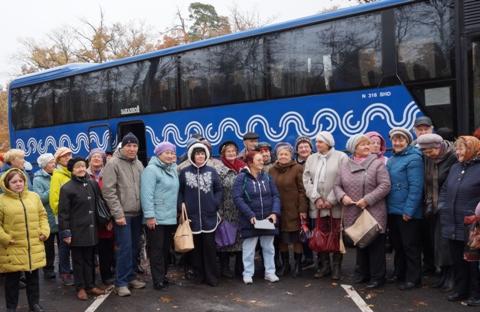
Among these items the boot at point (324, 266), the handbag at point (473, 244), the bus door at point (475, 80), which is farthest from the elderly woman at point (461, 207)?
the bus door at point (475, 80)

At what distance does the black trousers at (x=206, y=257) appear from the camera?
247 inches

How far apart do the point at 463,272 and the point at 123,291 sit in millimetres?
3758

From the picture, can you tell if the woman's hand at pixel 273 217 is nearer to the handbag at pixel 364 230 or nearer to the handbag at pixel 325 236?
the handbag at pixel 325 236

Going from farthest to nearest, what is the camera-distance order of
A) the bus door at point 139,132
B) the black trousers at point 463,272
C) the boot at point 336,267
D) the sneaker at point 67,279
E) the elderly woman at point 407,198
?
1. the bus door at point 139,132
2. the sneaker at point 67,279
3. the boot at point 336,267
4. the elderly woman at point 407,198
5. the black trousers at point 463,272

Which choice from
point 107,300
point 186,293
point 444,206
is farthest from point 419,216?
point 107,300

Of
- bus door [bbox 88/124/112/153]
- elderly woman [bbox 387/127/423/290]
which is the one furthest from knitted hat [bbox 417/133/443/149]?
bus door [bbox 88/124/112/153]

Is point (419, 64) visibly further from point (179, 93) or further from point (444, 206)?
A: point (179, 93)

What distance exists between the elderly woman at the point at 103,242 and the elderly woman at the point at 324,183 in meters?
2.51

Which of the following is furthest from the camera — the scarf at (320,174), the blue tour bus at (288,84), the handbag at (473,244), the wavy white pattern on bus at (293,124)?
the wavy white pattern on bus at (293,124)

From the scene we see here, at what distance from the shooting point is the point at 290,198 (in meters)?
6.41

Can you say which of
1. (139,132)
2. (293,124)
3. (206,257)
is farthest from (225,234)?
(139,132)

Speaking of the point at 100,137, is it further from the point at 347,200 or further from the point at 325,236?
Answer: the point at 347,200

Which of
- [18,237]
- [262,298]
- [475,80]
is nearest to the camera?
[18,237]

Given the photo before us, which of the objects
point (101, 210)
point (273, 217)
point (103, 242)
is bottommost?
point (103, 242)
